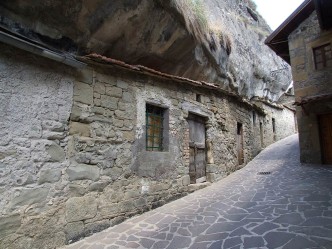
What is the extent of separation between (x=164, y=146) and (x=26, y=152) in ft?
10.5

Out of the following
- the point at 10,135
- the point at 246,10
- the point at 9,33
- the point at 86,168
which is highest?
the point at 246,10

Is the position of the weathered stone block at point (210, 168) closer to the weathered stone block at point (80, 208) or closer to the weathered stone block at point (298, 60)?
the weathered stone block at point (80, 208)

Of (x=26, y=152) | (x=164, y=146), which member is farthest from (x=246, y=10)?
(x=26, y=152)

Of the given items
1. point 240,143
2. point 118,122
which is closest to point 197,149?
point 118,122

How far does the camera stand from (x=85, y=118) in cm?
443

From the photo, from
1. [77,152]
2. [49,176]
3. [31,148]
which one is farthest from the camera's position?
[77,152]

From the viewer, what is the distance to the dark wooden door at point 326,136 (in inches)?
333

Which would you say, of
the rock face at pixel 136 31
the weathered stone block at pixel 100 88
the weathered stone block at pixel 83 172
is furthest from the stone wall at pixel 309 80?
the weathered stone block at pixel 83 172

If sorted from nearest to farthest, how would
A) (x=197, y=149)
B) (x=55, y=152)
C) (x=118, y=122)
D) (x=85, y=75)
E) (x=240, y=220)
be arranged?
1. (x=55, y=152)
2. (x=240, y=220)
3. (x=85, y=75)
4. (x=118, y=122)
5. (x=197, y=149)

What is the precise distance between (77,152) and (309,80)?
8545 millimetres

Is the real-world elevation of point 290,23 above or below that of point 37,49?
above

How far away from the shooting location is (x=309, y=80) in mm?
8891

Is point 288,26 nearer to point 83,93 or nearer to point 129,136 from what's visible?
point 129,136

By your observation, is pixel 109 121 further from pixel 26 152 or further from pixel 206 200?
pixel 206 200
